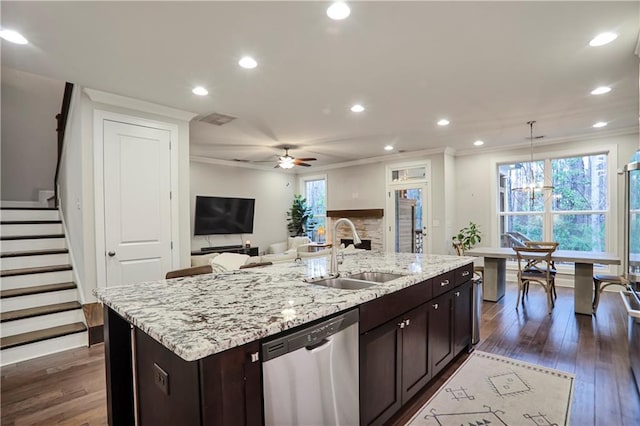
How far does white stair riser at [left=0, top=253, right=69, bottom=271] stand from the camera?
3705 mm

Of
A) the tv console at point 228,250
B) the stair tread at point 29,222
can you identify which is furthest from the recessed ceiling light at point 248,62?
the tv console at point 228,250

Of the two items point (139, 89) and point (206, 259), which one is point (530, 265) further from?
point (139, 89)

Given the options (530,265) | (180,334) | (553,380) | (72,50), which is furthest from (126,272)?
(530,265)

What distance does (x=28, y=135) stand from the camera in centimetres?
576

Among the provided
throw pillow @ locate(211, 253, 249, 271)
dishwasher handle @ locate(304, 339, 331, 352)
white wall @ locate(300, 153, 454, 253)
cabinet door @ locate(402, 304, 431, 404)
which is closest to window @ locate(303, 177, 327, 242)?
white wall @ locate(300, 153, 454, 253)

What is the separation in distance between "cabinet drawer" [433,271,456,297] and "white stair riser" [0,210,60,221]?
209 inches

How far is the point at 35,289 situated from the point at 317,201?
248 inches

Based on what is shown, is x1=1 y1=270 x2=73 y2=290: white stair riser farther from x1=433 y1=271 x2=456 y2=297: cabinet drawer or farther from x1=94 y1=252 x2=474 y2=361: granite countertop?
x1=433 y1=271 x2=456 y2=297: cabinet drawer

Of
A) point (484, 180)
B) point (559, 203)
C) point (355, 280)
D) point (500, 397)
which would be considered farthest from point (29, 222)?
point (559, 203)

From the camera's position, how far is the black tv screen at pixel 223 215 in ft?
22.9

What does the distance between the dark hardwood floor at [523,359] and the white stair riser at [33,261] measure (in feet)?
4.71

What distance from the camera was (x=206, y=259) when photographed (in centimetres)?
479

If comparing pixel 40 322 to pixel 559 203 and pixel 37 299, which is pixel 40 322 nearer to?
pixel 37 299

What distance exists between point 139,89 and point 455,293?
366cm
